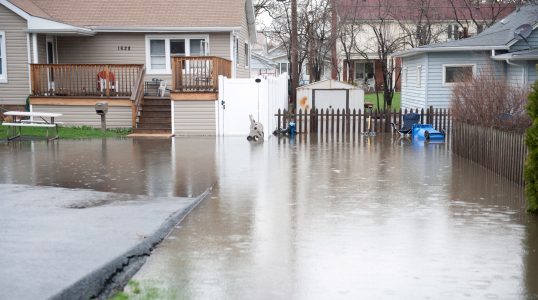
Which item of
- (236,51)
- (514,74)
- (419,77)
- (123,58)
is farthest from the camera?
(419,77)

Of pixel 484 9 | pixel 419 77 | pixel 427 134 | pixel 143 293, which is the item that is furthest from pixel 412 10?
pixel 143 293

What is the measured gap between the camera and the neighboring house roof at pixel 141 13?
2775cm

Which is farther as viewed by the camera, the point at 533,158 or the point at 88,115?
the point at 88,115

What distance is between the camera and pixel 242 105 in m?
24.3

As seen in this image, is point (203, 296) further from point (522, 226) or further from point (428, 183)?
point (428, 183)

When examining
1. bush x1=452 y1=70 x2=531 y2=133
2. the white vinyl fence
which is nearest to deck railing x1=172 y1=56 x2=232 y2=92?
the white vinyl fence

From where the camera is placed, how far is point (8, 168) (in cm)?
1547

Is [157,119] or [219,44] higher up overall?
[219,44]

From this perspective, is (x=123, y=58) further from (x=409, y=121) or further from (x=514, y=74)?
A: (x=514, y=74)

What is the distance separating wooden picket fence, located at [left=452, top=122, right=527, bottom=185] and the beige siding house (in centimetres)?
947

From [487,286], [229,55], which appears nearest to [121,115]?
[229,55]

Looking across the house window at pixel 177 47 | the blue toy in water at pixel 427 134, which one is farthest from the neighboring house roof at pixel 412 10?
the blue toy in water at pixel 427 134

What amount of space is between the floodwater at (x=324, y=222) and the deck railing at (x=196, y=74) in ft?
19.1

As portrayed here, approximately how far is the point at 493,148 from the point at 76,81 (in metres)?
16.3
